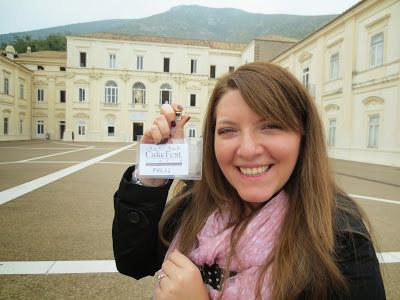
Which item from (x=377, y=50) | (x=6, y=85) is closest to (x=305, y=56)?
(x=377, y=50)

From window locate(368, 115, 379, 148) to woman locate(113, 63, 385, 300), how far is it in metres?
17.3

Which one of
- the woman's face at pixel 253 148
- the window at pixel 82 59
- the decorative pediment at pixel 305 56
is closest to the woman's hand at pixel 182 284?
the woman's face at pixel 253 148

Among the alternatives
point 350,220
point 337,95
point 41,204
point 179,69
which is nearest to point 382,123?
point 337,95

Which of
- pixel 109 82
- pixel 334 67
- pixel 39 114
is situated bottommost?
pixel 39 114

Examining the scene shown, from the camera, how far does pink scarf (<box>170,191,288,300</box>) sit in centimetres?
124

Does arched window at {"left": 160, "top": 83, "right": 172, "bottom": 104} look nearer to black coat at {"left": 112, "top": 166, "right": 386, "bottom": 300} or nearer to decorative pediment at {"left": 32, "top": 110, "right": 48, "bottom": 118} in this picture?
decorative pediment at {"left": 32, "top": 110, "right": 48, "bottom": 118}

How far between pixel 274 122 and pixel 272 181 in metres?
0.24

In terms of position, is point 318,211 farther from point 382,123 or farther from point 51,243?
point 382,123

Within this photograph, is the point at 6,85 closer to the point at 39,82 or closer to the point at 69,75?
the point at 69,75

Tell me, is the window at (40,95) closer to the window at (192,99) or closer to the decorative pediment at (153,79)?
the decorative pediment at (153,79)

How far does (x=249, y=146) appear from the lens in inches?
50.5

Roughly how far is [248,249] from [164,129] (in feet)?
2.01

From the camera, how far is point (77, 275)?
120 inches

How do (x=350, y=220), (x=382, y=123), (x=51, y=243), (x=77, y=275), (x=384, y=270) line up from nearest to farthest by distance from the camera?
(x=350, y=220) → (x=77, y=275) → (x=384, y=270) → (x=51, y=243) → (x=382, y=123)
